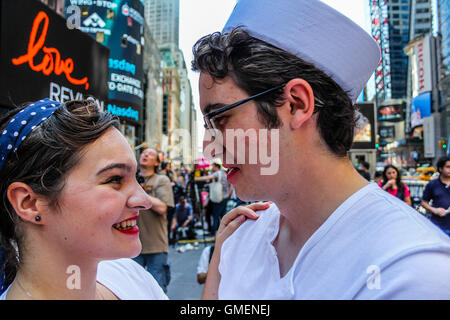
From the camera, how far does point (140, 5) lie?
2688 centimetres

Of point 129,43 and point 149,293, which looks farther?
point 129,43

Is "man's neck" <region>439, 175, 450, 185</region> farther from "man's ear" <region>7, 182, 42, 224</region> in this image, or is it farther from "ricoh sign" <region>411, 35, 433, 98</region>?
"ricoh sign" <region>411, 35, 433, 98</region>

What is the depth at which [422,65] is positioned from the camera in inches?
1951

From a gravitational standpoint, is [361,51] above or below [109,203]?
above

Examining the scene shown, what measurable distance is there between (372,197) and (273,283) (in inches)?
16.3

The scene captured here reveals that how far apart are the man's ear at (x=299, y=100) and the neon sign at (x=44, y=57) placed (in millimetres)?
2610

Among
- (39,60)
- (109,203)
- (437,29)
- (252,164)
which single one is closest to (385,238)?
(252,164)

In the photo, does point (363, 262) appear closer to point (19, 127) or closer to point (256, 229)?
point (256, 229)

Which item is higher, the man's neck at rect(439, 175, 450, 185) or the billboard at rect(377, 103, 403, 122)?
the billboard at rect(377, 103, 403, 122)

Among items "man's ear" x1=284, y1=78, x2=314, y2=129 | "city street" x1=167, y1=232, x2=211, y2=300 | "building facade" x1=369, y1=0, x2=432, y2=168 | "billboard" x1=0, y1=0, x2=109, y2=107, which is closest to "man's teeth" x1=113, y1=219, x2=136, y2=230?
"man's ear" x1=284, y1=78, x2=314, y2=129

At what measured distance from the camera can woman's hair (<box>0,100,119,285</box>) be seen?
955 mm

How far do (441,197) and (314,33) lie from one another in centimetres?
521

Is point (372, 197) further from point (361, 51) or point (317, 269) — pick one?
point (361, 51)

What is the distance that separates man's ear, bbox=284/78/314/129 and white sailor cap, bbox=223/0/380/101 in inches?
4.2
